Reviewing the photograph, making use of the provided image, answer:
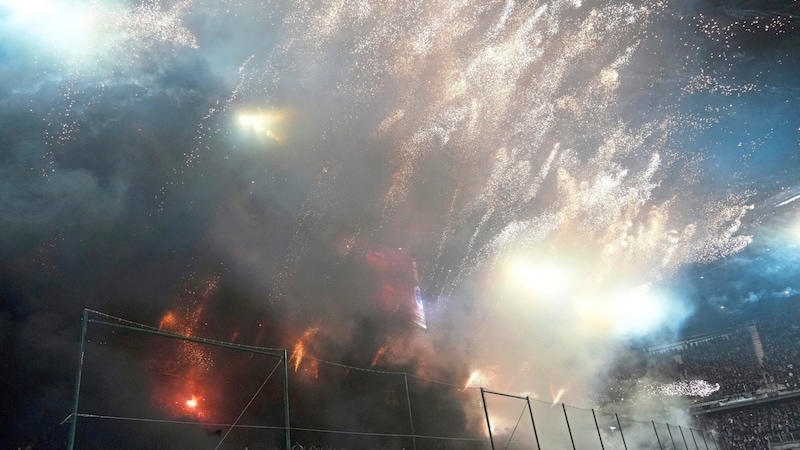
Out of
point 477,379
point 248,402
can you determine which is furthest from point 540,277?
point 248,402

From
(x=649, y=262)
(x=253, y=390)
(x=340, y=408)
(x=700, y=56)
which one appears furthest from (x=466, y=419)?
(x=700, y=56)

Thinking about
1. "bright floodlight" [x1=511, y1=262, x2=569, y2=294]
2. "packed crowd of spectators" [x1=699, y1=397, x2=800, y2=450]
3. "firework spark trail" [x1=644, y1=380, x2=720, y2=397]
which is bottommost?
"packed crowd of spectators" [x1=699, y1=397, x2=800, y2=450]

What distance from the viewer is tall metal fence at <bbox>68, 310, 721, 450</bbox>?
9047mm

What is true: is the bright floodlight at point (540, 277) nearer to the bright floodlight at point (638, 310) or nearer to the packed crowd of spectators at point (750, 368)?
the bright floodlight at point (638, 310)

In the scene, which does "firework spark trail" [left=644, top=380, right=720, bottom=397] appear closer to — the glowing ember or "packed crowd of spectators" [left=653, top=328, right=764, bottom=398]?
"packed crowd of spectators" [left=653, top=328, right=764, bottom=398]

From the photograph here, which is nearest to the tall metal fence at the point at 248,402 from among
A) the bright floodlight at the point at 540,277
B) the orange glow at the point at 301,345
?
the orange glow at the point at 301,345

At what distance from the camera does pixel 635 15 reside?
9.12 meters

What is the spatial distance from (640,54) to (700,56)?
1394 millimetres

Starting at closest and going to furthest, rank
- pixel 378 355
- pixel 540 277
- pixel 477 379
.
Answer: pixel 378 355 → pixel 477 379 → pixel 540 277

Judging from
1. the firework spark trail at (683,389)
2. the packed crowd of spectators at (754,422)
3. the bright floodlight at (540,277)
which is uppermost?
the bright floodlight at (540,277)

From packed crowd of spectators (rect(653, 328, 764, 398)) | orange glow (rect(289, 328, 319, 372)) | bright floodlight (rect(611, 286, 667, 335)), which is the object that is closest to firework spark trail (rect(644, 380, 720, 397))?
packed crowd of spectators (rect(653, 328, 764, 398))

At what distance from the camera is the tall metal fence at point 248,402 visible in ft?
29.7

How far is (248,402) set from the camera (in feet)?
39.5

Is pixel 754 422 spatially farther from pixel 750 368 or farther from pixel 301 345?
pixel 301 345
